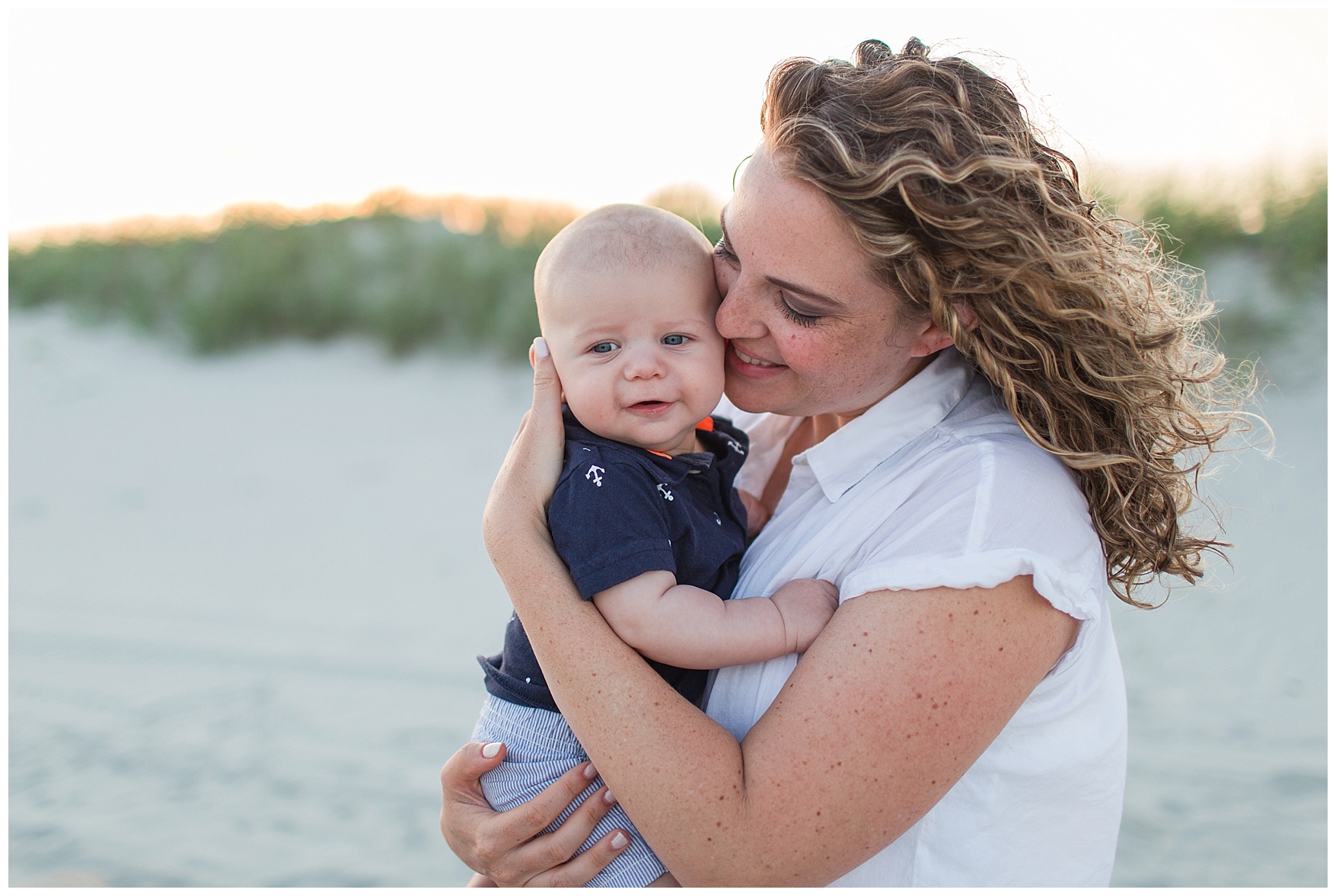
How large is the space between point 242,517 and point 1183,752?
7232mm

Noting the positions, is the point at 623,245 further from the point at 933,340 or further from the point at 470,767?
the point at 470,767

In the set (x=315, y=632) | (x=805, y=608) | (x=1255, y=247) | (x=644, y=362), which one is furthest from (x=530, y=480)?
(x=1255, y=247)

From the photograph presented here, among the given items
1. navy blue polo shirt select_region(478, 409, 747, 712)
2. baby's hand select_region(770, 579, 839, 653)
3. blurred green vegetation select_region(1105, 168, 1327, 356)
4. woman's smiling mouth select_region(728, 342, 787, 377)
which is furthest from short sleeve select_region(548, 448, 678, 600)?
blurred green vegetation select_region(1105, 168, 1327, 356)

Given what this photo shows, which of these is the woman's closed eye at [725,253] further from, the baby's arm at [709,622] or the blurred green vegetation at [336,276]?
the blurred green vegetation at [336,276]

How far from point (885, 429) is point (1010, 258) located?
0.41m

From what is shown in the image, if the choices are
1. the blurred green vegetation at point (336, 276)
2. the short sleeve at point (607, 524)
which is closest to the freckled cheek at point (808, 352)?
the short sleeve at point (607, 524)

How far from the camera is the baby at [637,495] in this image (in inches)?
70.1

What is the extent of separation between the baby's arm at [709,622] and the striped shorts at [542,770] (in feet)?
1.07

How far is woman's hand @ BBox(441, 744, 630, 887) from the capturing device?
1.93 meters

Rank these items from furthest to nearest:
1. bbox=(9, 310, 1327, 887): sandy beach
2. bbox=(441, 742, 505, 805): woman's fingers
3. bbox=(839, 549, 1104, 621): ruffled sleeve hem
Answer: bbox=(9, 310, 1327, 887): sandy beach → bbox=(441, 742, 505, 805): woman's fingers → bbox=(839, 549, 1104, 621): ruffled sleeve hem

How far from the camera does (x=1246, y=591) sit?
6.36m

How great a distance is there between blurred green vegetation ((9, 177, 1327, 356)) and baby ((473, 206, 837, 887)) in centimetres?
626

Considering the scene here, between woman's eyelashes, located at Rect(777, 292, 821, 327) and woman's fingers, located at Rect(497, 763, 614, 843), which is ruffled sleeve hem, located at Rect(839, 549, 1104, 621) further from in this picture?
woman's fingers, located at Rect(497, 763, 614, 843)

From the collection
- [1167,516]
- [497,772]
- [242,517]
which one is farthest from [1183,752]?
[242,517]
